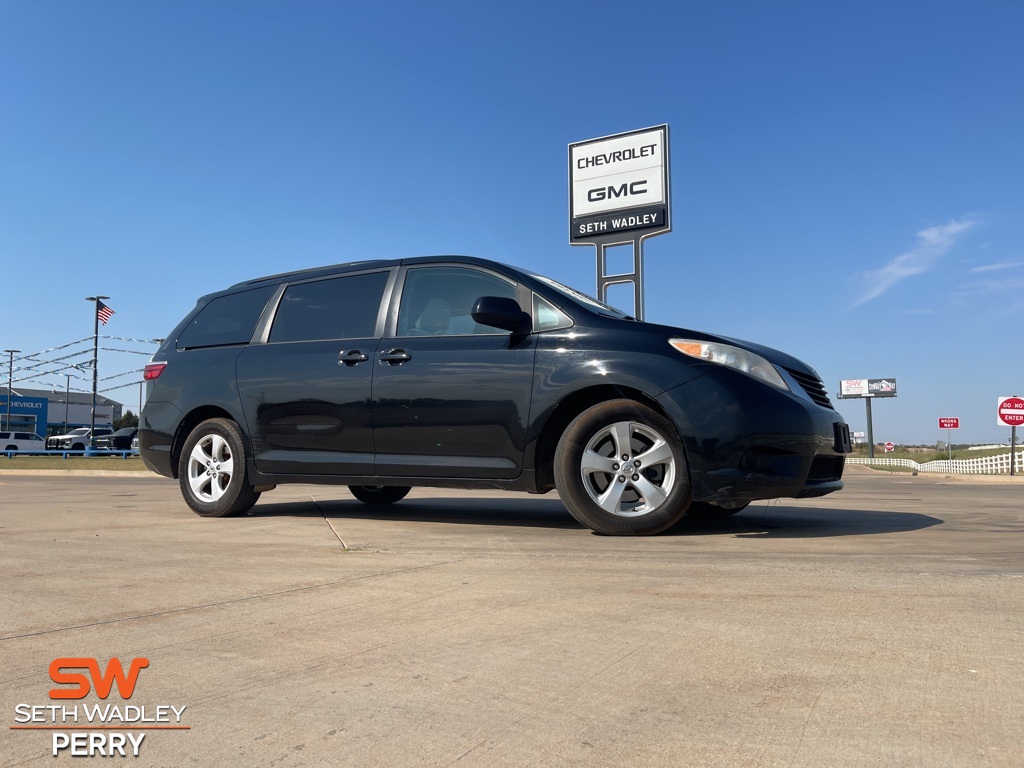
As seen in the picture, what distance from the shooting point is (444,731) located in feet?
5.24

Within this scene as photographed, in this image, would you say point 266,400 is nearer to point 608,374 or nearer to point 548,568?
point 608,374

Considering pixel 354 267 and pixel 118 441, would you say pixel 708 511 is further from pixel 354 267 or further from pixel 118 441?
pixel 118 441

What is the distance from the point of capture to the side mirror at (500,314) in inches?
192

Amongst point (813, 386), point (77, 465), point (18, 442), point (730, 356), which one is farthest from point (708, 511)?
point (18, 442)

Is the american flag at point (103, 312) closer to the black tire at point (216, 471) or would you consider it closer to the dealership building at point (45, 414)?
the dealership building at point (45, 414)

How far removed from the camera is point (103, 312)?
5241cm

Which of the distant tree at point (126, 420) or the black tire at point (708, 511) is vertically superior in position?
the distant tree at point (126, 420)

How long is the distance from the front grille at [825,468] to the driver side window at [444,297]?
2096mm

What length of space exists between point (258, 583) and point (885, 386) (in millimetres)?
127912

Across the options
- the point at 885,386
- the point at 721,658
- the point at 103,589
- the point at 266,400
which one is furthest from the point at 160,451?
the point at 885,386

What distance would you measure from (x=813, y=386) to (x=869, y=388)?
124 meters

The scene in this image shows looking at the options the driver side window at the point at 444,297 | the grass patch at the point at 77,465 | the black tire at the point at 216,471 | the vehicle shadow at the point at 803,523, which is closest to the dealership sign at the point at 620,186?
the grass patch at the point at 77,465

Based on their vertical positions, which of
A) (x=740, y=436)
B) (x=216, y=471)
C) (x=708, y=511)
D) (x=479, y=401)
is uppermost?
(x=479, y=401)

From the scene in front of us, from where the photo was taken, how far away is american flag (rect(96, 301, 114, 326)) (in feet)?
171
